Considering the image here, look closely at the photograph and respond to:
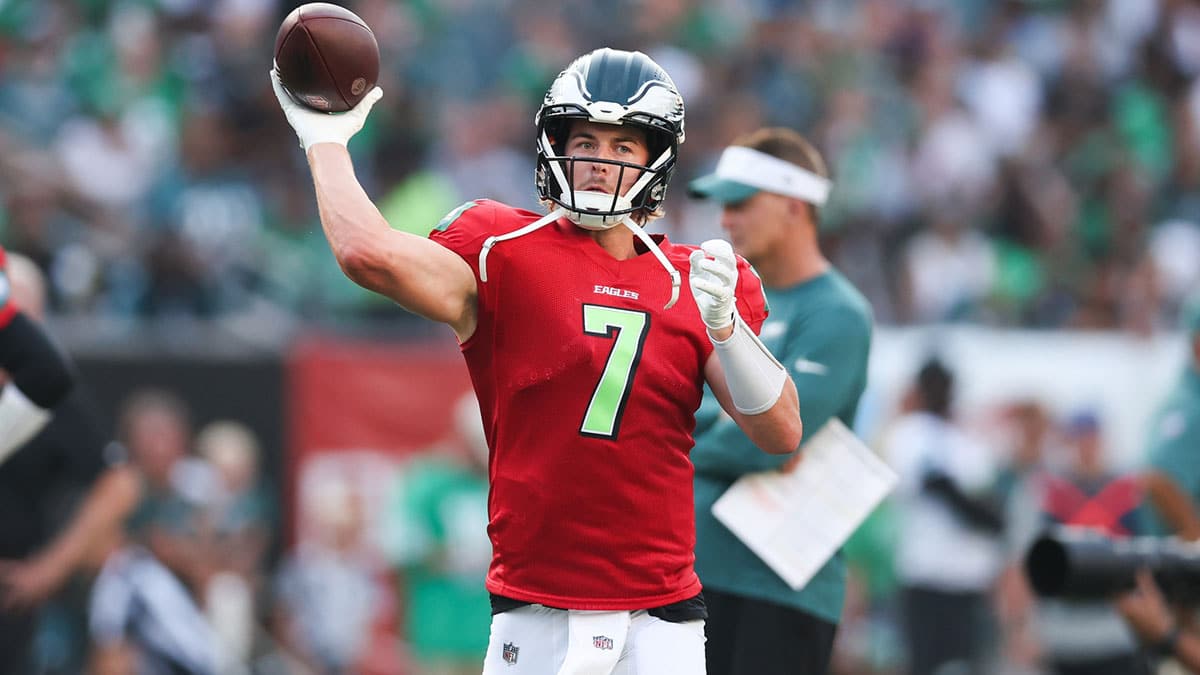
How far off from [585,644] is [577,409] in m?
0.51

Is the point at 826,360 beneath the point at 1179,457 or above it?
above

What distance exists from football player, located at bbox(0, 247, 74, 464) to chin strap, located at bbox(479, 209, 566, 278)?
187 centimetres

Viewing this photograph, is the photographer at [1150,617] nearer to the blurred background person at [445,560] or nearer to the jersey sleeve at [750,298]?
the jersey sleeve at [750,298]

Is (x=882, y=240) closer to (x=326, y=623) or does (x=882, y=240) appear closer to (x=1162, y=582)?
(x=326, y=623)

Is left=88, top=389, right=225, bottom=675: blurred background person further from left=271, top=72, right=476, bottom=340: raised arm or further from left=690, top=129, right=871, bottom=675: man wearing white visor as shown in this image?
left=271, top=72, right=476, bottom=340: raised arm

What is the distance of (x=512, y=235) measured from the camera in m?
3.74

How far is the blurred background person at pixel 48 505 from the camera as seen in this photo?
247 inches

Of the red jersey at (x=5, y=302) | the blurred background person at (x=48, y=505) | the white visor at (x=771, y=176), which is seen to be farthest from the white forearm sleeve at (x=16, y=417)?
the white visor at (x=771, y=176)

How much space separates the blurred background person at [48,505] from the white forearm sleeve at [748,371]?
324cm

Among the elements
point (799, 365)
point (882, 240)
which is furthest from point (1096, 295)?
point (799, 365)

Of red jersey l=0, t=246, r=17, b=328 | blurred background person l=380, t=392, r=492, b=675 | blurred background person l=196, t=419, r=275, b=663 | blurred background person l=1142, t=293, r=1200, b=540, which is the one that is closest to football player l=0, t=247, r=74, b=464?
red jersey l=0, t=246, r=17, b=328

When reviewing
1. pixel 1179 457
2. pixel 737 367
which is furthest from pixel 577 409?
pixel 1179 457

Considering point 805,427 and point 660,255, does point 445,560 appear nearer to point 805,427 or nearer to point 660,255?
point 805,427

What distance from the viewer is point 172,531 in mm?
8461
